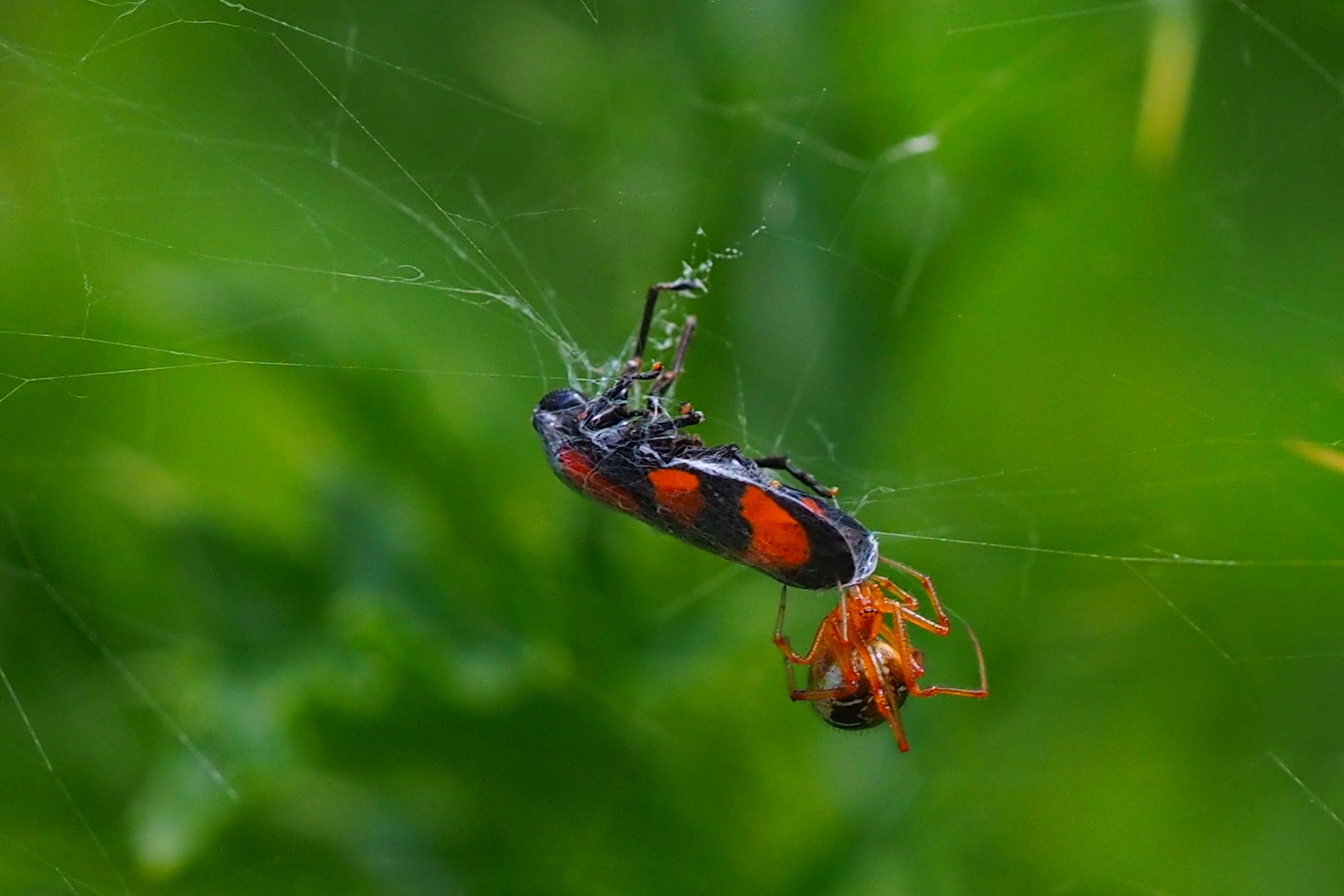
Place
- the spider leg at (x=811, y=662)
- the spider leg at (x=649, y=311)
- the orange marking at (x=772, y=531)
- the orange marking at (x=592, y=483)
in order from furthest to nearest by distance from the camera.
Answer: the spider leg at (x=811, y=662)
the spider leg at (x=649, y=311)
the orange marking at (x=592, y=483)
the orange marking at (x=772, y=531)

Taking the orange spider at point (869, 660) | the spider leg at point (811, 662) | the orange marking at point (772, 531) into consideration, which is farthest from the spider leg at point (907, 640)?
the orange marking at point (772, 531)

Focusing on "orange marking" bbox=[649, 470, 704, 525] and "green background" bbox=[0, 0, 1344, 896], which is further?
"green background" bbox=[0, 0, 1344, 896]

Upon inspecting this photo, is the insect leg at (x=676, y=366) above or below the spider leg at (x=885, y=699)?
above

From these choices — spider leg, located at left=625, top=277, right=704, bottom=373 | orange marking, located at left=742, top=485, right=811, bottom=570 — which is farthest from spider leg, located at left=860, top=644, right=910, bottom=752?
spider leg, located at left=625, top=277, right=704, bottom=373

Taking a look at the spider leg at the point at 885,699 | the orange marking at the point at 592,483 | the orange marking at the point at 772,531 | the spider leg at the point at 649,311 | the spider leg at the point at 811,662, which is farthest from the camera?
the spider leg at the point at 885,699

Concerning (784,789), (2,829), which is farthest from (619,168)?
(2,829)

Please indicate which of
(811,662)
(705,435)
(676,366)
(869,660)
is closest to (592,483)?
(676,366)

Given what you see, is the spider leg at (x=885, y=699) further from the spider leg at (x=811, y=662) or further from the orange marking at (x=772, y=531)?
the orange marking at (x=772, y=531)

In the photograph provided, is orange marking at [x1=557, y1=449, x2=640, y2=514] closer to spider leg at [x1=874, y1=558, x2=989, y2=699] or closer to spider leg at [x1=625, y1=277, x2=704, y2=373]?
spider leg at [x1=625, y1=277, x2=704, y2=373]
